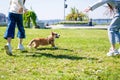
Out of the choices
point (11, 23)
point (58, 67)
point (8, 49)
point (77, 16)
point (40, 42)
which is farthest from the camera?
point (77, 16)

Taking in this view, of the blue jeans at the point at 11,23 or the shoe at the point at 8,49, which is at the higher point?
the blue jeans at the point at 11,23

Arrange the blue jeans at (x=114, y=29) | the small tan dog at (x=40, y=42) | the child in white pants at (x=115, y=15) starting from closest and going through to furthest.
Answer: the child in white pants at (x=115, y=15), the blue jeans at (x=114, y=29), the small tan dog at (x=40, y=42)

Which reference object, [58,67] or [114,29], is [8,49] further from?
[114,29]

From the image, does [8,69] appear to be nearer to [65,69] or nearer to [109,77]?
[65,69]

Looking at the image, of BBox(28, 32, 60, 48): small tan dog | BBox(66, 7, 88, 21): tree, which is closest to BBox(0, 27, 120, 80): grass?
BBox(28, 32, 60, 48): small tan dog

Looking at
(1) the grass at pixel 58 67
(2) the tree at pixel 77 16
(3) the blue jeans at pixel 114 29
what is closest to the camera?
(1) the grass at pixel 58 67

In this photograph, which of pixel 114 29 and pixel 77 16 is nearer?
pixel 114 29

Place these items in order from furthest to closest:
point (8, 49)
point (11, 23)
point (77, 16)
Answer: point (77, 16)
point (11, 23)
point (8, 49)

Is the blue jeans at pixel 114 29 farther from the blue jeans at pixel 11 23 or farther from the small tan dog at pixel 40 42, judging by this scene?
the small tan dog at pixel 40 42

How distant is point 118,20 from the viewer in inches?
336

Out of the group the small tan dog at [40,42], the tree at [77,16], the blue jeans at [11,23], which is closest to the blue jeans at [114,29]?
the blue jeans at [11,23]

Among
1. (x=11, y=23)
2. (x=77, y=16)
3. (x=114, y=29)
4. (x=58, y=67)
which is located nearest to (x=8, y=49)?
(x=11, y=23)

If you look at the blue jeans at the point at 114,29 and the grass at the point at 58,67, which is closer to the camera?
the grass at the point at 58,67

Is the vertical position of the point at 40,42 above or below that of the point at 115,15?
below
